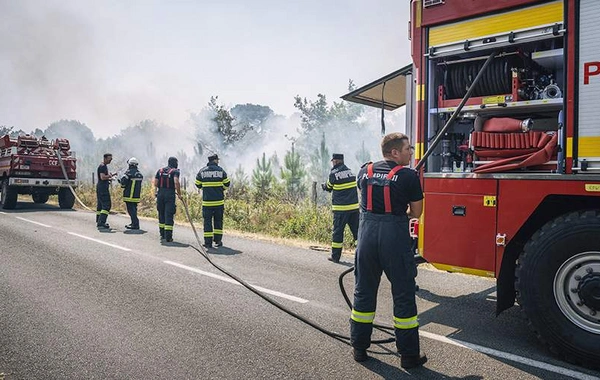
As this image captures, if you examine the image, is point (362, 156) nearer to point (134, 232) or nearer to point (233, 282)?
point (134, 232)

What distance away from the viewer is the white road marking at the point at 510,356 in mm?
3324

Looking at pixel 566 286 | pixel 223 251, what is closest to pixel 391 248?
pixel 566 286

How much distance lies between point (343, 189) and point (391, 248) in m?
4.38

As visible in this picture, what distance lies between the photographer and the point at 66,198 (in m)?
17.2

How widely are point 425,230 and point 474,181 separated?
67 centimetres

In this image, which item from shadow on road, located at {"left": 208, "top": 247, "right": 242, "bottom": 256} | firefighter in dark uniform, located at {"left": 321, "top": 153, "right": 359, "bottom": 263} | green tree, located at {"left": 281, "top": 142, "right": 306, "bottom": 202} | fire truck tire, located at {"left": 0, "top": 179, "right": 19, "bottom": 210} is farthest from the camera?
green tree, located at {"left": 281, "top": 142, "right": 306, "bottom": 202}

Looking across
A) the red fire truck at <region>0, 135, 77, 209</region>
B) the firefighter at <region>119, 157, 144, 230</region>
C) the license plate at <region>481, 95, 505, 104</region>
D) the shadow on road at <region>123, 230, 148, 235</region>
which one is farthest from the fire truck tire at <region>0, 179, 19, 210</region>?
the license plate at <region>481, 95, 505, 104</region>

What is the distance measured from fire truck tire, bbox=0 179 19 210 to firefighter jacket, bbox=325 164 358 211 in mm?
13279

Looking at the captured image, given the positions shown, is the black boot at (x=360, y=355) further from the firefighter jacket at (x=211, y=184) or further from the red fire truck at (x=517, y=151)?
the firefighter jacket at (x=211, y=184)

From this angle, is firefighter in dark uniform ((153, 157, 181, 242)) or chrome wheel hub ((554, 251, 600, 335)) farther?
firefighter in dark uniform ((153, 157, 181, 242))

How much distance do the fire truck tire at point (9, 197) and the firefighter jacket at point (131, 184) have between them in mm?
7309

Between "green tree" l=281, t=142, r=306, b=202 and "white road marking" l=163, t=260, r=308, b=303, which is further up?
"green tree" l=281, t=142, r=306, b=202

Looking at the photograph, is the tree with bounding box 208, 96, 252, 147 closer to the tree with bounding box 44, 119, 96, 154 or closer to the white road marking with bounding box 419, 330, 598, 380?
the white road marking with bounding box 419, 330, 598, 380

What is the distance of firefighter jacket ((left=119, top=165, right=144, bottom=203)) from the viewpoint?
11334 millimetres
